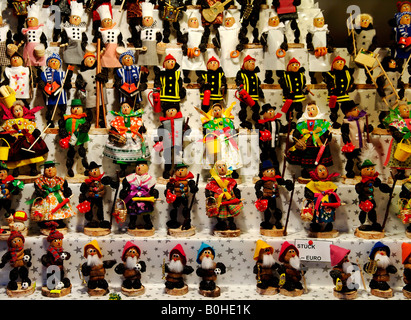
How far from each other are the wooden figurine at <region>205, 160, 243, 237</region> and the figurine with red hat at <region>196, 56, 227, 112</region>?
0.66 metres

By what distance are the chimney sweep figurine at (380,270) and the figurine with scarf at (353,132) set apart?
751 millimetres

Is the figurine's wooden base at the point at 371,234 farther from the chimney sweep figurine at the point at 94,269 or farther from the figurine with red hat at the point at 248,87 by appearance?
the chimney sweep figurine at the point at 94,269

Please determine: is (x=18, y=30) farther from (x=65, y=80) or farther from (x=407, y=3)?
(x=407, y=3)

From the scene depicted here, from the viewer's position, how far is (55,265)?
14.2ft

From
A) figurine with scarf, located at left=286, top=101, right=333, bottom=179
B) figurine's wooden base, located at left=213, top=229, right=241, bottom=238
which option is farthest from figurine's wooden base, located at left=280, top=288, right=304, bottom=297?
figurine with scarf, located at left=286, top=101, right=333, bottom=179

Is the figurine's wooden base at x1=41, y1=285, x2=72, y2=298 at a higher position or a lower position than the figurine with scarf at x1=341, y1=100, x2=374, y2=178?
lower

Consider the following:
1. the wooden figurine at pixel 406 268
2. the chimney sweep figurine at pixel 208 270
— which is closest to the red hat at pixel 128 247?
the chimney sweep figurine at pixel 208 270

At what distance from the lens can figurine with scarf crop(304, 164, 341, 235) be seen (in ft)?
14.8

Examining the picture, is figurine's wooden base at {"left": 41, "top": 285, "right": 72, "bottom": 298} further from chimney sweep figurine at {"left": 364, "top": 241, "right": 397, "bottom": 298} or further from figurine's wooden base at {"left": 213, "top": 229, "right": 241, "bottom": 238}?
chimney sweep figurine at {"left": 364, "top": 241, "right": 397, "bottom": 298}

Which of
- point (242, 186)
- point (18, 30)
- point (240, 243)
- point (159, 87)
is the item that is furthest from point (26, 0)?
point (240, 243)

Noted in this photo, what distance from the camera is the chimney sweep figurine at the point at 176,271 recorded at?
14.0ft

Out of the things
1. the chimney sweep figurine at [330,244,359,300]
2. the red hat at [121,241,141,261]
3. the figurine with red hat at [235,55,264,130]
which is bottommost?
the chimney sweep figurine at [330,244,359,300]

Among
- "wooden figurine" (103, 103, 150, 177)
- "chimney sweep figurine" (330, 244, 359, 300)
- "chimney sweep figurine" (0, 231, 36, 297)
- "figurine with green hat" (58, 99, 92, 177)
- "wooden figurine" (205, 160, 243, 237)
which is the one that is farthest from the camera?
"figurine with green hat" (58, 99, 92, 177)

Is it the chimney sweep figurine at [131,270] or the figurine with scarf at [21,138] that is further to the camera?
the figurine with scarf at [21,138]
